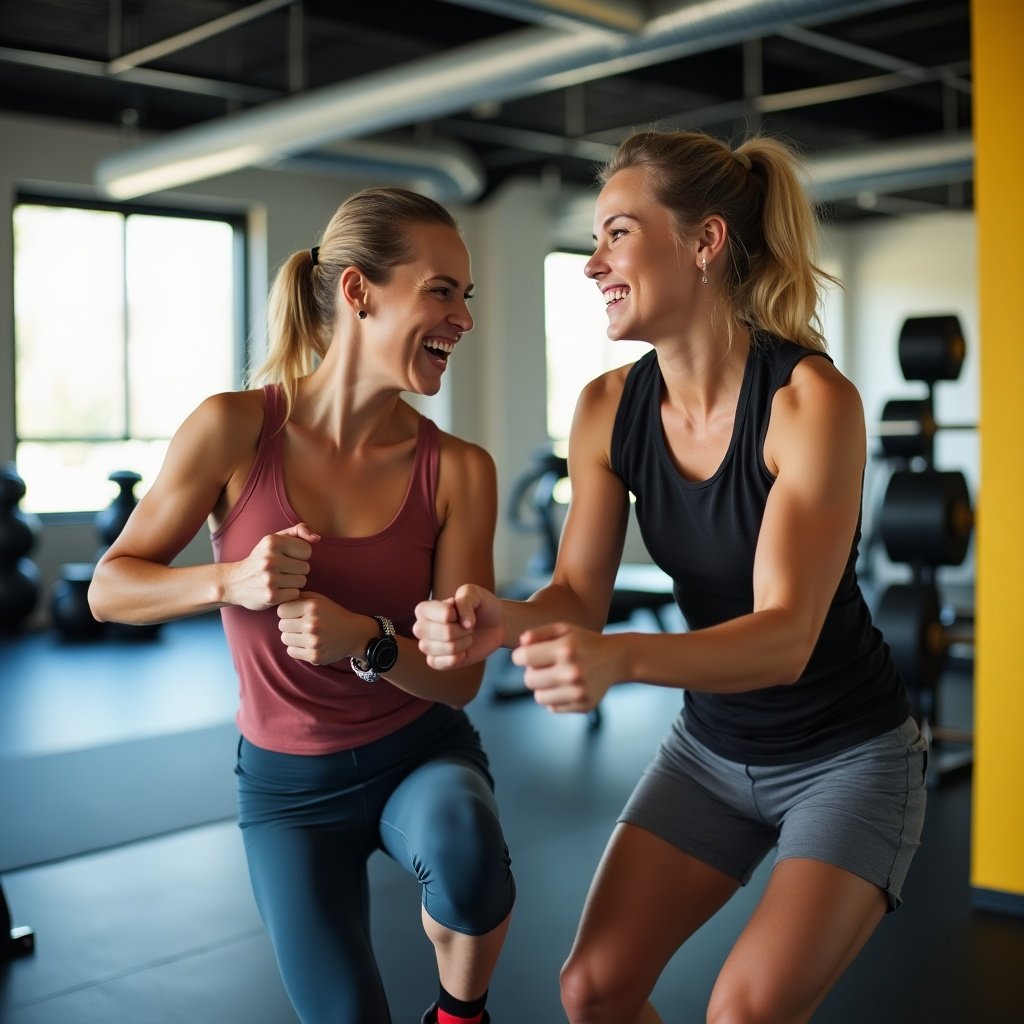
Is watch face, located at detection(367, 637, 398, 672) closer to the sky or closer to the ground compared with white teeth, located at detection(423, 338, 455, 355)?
closer to the ground

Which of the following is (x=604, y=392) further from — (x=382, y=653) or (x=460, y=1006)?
(x=460, y=1006)

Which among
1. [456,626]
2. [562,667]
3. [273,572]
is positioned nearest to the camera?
[562,667]

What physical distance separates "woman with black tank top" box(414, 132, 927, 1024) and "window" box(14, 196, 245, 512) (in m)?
6.85

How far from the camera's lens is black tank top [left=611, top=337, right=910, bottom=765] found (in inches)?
68.8

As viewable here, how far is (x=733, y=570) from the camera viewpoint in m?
1.77

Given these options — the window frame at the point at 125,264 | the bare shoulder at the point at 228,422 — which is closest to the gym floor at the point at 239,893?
the bare shoulder at the point at 228,422

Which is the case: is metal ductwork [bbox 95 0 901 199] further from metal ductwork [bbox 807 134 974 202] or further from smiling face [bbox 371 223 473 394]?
smiling face [bbox 371 223 473 394]

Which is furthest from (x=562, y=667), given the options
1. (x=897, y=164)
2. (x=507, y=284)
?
(x=507, y=284)

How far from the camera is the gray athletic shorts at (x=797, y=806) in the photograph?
5.51ft

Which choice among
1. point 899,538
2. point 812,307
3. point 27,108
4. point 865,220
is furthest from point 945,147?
point 812,307

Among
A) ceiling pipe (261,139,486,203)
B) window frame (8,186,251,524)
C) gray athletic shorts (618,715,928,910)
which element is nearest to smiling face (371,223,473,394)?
gray athletic shorts (618,715,928,910)

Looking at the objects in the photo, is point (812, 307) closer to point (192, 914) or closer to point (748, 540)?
point (748, 540)

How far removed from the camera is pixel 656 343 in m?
1.82

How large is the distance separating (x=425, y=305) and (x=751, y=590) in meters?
0.67
